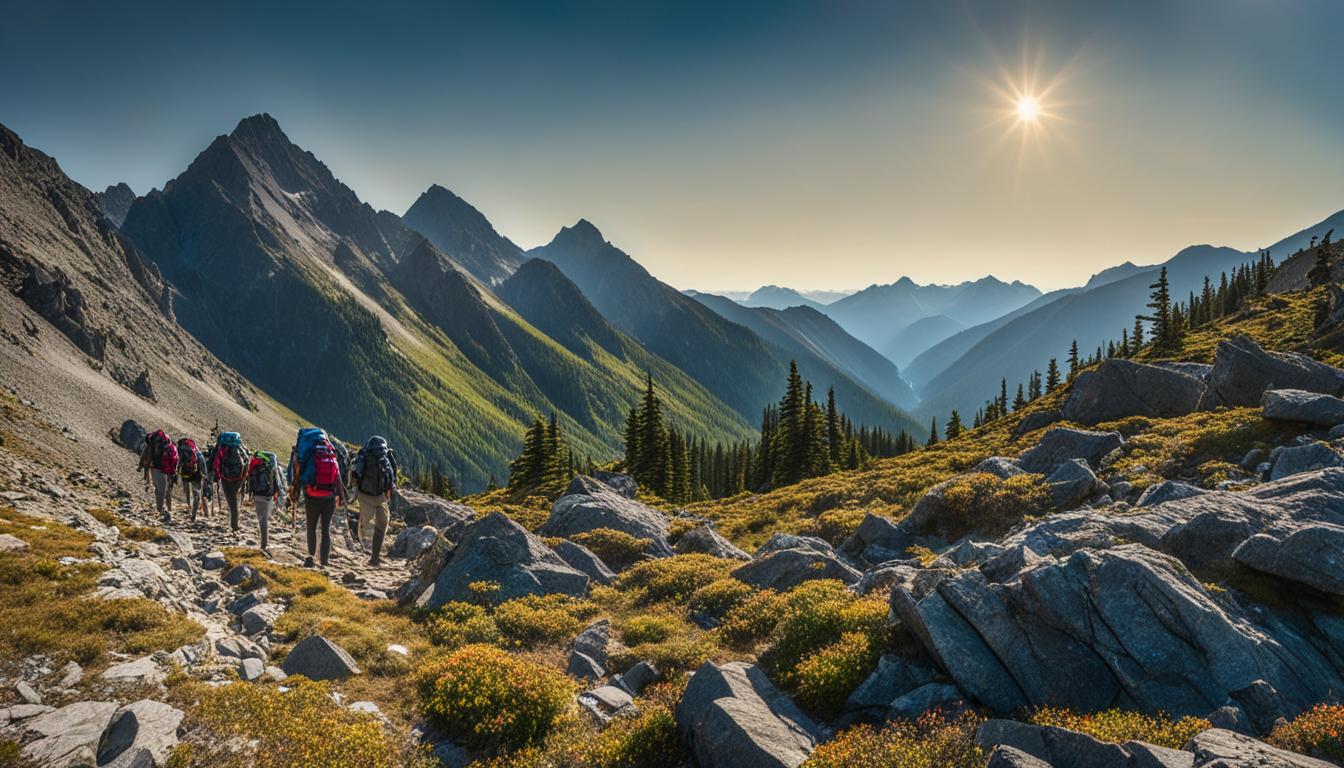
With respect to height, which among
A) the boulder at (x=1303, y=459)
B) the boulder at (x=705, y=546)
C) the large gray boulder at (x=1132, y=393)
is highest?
the large gray boulder at (x=1132, y=393)

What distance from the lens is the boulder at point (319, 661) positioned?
11.3m

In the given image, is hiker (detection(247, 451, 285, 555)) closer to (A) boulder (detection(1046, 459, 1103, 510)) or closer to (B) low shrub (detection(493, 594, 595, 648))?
(B) low shrub (detection(493, 594, 595, 648))

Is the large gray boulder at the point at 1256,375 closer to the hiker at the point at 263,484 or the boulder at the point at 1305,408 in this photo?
the boulder at the point at 1305,408

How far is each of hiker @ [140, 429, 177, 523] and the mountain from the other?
2941 cm

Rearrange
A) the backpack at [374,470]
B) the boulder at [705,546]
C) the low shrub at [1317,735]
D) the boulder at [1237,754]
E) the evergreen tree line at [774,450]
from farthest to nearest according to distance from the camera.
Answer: the evergreen tree line at [774,450], the boulder at [705,546], the backpack at [374,470], the low shrub at [1317,735], the boulder at [1237,754]

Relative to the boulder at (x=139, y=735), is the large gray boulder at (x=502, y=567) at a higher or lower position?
higher

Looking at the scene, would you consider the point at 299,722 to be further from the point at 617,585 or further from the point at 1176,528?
the point at 1176,528

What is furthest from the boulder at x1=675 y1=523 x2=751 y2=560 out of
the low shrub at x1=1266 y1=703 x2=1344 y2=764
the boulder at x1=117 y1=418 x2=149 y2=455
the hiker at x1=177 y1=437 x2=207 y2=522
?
the boulder at x1=117 y1=418 x2=149 y2=455

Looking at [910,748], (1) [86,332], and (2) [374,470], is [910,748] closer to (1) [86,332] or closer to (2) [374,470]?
(2) [374,470]

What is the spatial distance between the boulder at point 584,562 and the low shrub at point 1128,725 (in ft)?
45.3

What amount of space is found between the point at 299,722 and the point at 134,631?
4660mm

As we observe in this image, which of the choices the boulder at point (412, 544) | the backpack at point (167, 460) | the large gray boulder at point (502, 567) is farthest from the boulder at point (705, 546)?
the backpack at point (167, 460)

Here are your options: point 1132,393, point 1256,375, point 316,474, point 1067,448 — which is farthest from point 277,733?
point 1132,393

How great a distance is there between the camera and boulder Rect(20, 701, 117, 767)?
7.14 metres
